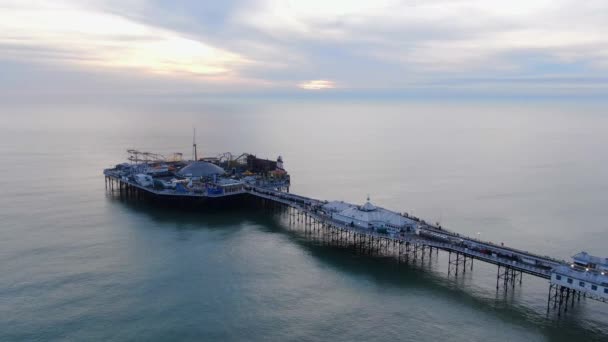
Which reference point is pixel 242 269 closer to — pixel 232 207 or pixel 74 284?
pixel 74 284

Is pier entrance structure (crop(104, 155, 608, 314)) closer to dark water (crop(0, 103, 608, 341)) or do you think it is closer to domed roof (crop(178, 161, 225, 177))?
domed roof (crop(178, 161, 225, 177))

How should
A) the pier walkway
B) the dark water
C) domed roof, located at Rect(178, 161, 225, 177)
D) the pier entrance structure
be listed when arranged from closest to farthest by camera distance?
the dark water → the pier walkway → the pier entrance structure → domed roof, located at Rect(178, 161, 225, 177)

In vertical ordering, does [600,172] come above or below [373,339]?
above

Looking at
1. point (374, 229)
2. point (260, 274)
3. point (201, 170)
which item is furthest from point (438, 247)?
point (201, 170)

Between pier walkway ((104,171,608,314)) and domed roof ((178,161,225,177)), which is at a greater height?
domed roof ((178,161,225,177))

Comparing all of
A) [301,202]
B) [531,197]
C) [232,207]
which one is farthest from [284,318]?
[531,197]

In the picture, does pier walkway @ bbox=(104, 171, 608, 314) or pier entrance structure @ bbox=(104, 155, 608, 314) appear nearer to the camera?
pier walkway @ bbox=(104, 171, 608, 314)

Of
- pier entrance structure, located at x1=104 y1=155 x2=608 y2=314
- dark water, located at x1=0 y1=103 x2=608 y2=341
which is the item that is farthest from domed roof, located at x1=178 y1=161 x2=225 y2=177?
A: dark water, located at x1=0 y1=103 x2=608 y2=341

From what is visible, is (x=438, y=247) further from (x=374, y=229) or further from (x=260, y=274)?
(x=260, y=274)


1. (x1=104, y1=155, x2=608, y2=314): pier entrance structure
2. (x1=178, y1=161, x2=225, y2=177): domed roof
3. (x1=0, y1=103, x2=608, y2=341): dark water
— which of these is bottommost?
(x1=0, y1=103, x2=608, y2=341): dark water
